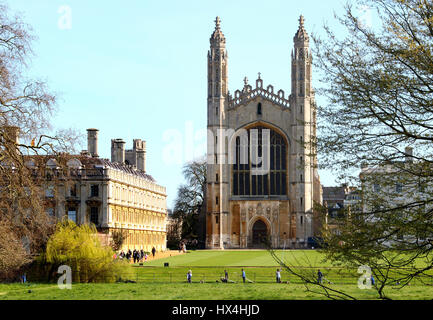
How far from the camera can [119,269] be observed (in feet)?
96.5

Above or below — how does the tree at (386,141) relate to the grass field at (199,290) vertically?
above

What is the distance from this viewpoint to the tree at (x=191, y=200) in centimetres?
7662

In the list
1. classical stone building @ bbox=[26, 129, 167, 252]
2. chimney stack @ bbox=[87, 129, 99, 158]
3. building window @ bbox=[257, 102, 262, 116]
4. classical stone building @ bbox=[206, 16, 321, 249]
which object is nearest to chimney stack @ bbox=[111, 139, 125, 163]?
classical stone building @ bbox=[26, 129, 167, 252]

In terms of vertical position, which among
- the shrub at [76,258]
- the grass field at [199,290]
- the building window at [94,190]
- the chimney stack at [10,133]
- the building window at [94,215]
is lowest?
the grass field at [199,290]

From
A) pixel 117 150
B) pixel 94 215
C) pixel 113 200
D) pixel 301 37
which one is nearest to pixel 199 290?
pixel 94 215

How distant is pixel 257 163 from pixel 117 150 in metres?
15.0

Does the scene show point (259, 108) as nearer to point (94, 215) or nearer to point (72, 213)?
point (94, 215)

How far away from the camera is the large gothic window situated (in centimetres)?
6894

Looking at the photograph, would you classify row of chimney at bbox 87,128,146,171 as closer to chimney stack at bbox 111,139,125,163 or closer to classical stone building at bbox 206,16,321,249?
chimney stack at bbox 111,139,125,163

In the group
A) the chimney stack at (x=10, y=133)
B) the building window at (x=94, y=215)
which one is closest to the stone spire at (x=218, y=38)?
the building window at (x=94, y=215)

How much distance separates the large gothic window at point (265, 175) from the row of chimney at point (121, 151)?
965cm

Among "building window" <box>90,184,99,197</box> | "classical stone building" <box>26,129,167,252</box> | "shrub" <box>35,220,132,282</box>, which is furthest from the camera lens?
"building window" <box>90,184,99,197</box>

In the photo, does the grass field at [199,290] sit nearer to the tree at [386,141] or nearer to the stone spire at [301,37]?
the tree at [386,141]
